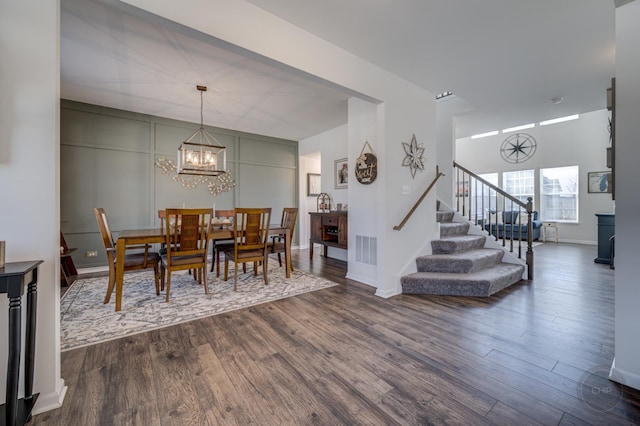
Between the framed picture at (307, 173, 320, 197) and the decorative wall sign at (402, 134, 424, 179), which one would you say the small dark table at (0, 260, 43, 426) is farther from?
the framed picture at (307, 173, 320, 197)

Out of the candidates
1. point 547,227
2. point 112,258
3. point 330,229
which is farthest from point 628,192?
point 547,227

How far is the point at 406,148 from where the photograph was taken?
3562mm

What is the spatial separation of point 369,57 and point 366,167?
4.32 ft

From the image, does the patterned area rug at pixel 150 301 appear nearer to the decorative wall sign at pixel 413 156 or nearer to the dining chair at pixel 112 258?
the dining chair at pixel 112 258

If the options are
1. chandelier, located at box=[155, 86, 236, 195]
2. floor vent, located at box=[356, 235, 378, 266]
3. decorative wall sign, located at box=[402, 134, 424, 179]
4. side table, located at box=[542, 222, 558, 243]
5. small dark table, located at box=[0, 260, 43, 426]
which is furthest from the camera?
side table, located at box=[542, 222, 558, 243]

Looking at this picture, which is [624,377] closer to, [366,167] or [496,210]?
[496,210]

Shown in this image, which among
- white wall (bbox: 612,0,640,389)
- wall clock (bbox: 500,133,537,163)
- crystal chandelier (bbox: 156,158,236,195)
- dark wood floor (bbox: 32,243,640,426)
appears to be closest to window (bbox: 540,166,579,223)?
wall clock (bbox: 500,133,537,163)

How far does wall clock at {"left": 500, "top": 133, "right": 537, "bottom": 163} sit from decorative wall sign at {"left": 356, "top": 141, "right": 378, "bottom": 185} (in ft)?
22.9

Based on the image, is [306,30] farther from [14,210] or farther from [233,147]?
[233,147]

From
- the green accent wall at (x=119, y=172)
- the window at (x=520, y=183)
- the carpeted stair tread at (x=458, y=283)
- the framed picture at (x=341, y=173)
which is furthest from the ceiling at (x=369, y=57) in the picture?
the window at (x=520, y=183)

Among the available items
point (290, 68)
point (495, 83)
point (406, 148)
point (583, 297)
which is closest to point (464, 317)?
point (583, 297)

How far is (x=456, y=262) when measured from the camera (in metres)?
3.47

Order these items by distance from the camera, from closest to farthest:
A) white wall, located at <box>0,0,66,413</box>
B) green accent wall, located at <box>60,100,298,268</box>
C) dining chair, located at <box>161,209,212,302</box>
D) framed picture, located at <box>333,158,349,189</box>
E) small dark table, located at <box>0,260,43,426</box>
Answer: small dark table, located at <box>0,260,43,426</box> < white wall, located at <box>0,0,66,413</box> < dining chair, located at <box>161,209,212,302</box> < green accent wall, located at <box>60,100,298,268</box> < framed picture, located at <box>333,158,349,189</box>

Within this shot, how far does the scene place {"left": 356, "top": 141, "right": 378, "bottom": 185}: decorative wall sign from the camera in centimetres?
352
